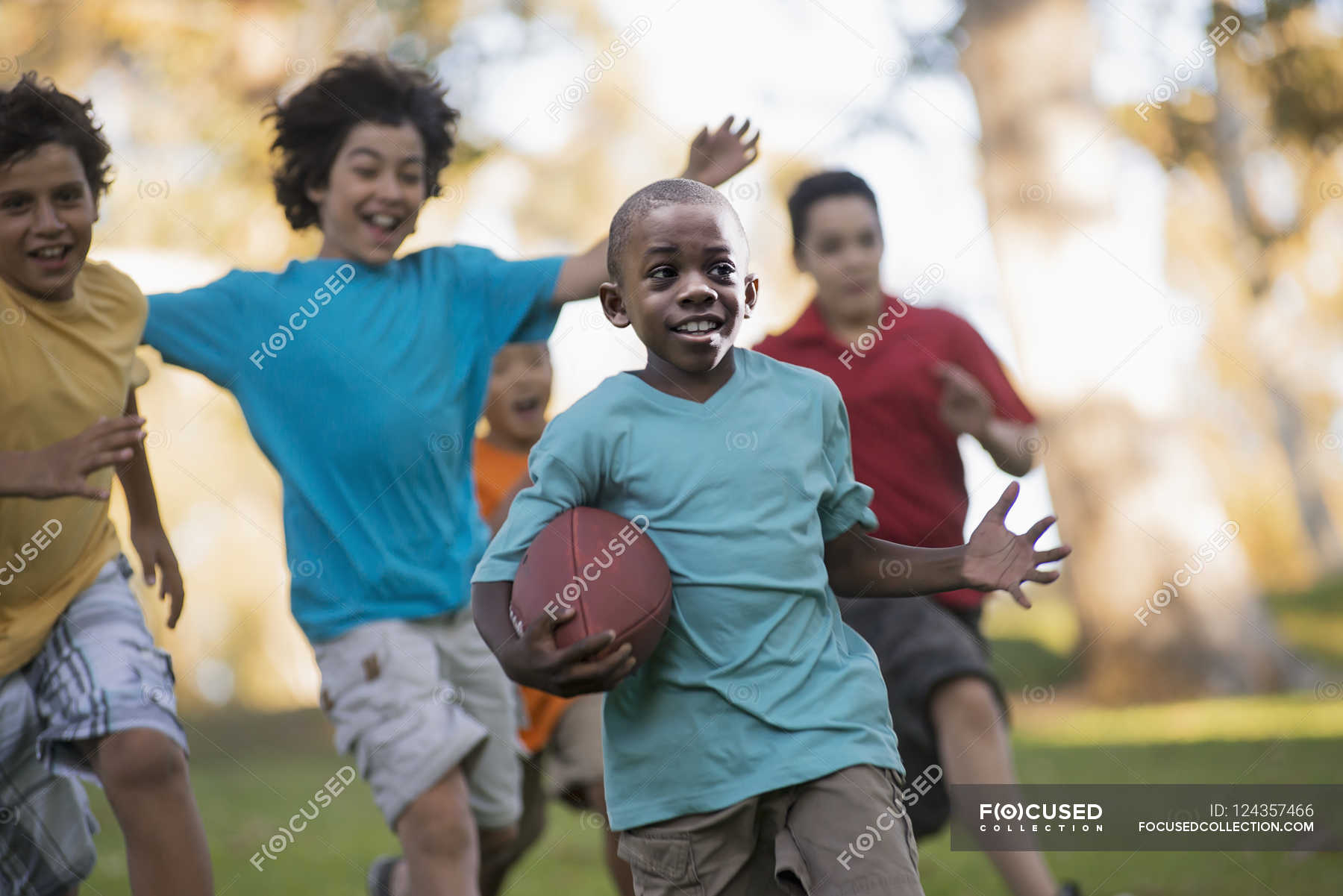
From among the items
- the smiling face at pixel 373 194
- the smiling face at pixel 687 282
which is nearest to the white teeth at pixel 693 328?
the smiling face at pixel 687 282

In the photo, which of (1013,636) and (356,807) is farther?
(1013,636)

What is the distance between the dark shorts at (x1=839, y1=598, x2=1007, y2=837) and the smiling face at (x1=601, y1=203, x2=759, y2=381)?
1.61 m

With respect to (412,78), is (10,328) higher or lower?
lower

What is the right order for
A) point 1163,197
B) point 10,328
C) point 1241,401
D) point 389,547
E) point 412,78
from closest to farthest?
point 10,328 → point 389,547 → point 412,78 → point 1163,197 → point 1241,401

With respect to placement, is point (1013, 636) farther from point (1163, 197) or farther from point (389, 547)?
point (389, 547)

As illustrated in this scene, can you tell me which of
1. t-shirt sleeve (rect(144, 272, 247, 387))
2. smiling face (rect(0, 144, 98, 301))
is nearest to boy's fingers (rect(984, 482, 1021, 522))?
t-shirt sleeve (rect(144, 272, 247, 387))

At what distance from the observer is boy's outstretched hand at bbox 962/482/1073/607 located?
102 inches

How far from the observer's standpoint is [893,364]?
438 cm

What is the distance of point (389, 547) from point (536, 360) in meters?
1.66

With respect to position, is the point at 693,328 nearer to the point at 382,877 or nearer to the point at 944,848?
the point at 382,877

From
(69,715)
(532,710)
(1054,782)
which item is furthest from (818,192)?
(1054,782)

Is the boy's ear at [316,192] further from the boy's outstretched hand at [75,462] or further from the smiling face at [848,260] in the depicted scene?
the smiling face at [848,260]

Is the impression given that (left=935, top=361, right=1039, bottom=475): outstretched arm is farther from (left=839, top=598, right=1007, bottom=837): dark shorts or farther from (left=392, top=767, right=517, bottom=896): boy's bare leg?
(left=392, top=767, right=517, bottom=896): boy's bare leg

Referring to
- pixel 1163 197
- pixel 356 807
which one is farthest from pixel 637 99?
pixel 356 807
